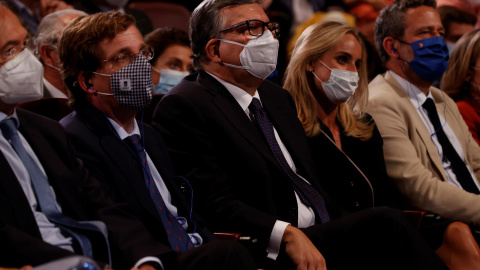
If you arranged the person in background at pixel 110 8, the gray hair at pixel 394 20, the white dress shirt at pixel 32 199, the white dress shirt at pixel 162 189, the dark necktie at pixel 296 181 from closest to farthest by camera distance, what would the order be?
1. the white dress shirt at pixel 32 199
2. the white dress shirt at pixel 162 189
3. the dark necktie at pixel 296 181
4. the gray hair at pixel 394 20
5. the person in background at pixel 110 8

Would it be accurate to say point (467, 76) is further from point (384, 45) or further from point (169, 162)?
point (169, 162)

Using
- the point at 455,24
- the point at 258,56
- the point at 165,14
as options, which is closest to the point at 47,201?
the point at 258,56

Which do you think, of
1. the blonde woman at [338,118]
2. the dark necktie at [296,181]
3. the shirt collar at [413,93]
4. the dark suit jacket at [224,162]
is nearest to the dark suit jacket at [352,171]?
the blonde woman at [338,118]

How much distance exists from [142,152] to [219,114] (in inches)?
17.1

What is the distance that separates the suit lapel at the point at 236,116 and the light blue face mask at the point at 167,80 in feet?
3.88

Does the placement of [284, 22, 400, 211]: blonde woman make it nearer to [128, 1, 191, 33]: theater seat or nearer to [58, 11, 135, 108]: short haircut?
[58, 11, 135, 108]: short haircut

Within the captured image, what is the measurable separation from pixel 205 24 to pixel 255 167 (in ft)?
2.41

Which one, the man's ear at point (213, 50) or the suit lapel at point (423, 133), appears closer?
the man's ear at point (213, 50)

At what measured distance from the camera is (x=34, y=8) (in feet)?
16.4

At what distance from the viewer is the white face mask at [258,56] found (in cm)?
314

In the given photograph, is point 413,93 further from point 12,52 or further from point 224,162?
point 12,52

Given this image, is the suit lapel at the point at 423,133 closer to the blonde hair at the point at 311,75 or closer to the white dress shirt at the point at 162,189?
the blonde hair at the point at 311,75

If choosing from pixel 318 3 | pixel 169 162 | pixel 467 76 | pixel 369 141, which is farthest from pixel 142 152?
pixel 318 3

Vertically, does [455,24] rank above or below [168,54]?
below
